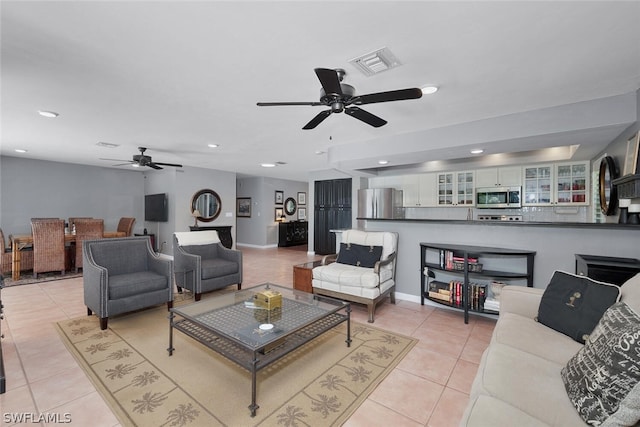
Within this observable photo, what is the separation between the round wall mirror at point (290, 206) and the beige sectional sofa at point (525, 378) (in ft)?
27.9

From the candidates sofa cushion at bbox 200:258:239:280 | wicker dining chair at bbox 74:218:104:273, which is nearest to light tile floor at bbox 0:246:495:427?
sofa cushion at bbox 200:258:239:280

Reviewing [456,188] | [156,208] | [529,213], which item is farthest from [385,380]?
[156,208]

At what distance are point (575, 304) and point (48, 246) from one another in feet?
23.9

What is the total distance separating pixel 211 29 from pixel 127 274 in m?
3.07

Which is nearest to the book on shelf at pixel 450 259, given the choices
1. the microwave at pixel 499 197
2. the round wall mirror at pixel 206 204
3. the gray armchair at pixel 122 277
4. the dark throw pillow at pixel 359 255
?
the dark throw pillow at pixel 359 255

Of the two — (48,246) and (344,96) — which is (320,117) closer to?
(344,96)

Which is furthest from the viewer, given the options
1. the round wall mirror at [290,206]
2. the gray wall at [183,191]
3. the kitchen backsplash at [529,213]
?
the round wall mirror at [290,206]

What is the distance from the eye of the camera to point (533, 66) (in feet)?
7.16

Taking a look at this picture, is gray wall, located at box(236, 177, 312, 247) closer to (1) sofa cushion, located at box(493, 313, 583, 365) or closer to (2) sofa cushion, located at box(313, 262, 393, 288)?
(2) sofa cushion, located at box(313, 262, 393, 288)

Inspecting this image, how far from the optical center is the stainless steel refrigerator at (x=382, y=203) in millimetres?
6328

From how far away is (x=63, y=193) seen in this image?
6922 mm

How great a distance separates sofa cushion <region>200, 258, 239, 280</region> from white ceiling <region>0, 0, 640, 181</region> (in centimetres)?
194

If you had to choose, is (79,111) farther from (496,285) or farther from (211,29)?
(496,285)

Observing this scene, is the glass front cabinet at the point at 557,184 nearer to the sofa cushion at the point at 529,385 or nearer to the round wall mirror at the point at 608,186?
the round wall mirror at the point at 608,186
